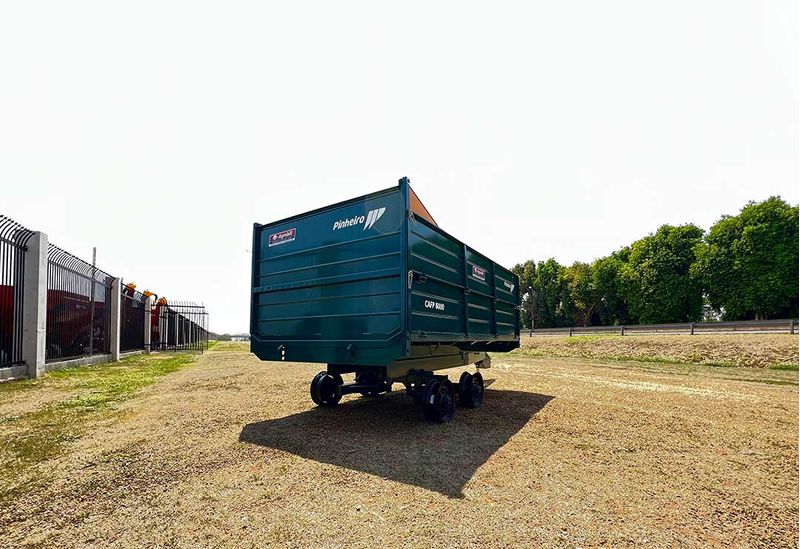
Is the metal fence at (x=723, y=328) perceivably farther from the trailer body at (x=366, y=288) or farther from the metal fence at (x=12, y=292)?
the metal fence at (x=12, y=292)

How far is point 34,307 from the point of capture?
8.93 metres

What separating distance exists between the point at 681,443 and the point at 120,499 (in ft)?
19.7

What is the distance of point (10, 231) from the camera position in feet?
27.5

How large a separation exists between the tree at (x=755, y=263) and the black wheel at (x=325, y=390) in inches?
1578

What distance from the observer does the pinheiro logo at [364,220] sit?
5212mm

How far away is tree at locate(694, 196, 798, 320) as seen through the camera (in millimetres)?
31422

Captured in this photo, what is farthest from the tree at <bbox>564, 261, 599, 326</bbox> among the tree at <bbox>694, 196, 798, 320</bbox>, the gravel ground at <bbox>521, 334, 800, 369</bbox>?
the gravel ground at <bbox>521, 334, 800, 369</bbox>

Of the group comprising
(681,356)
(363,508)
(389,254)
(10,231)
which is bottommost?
(681,356)

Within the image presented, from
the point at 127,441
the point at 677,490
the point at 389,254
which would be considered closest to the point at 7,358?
the point at 127,441

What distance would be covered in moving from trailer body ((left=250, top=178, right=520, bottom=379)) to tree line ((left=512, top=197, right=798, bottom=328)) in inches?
921

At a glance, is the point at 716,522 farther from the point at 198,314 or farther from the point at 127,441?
the point at 198,314

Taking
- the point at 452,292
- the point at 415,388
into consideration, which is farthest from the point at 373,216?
the point at 415,388

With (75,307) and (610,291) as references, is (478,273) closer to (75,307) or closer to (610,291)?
(75,307)

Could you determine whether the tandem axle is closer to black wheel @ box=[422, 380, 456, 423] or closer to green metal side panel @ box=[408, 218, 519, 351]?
black wheel @ box=[422, 380, 456, 423]
